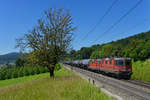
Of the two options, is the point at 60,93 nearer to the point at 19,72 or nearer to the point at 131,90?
the point at 131,90

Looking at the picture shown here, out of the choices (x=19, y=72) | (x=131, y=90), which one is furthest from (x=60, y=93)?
(x=19, y=72)

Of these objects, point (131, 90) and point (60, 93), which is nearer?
point (60, 93)

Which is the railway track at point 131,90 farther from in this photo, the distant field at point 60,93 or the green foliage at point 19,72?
the green foliage at point 19,72

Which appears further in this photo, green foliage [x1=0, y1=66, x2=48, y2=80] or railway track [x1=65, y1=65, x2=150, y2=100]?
green foliage [x1=0, y1=66, x2=48, y2=80]

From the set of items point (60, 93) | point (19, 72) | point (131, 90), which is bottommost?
point (19, 72)

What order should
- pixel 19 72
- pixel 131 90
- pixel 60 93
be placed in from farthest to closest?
pixel 19 72, pixel 131 90, pixel 60 93

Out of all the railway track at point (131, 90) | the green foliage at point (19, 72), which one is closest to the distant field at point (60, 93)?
the railway track at point (131, 90)

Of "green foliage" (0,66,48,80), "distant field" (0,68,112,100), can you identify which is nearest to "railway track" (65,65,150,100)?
"distant field" (0,68,112,100)

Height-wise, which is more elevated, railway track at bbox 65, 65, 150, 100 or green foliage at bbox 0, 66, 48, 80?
railway track at bbox 65, 65, 150, 100

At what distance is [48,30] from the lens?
18922mm

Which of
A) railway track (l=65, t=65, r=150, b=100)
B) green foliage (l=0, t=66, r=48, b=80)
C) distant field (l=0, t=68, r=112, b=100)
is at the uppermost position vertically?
distant field (l=0, t=68, r=112, b=100)

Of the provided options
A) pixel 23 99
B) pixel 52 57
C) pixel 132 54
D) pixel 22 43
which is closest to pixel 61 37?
pixel 52 57

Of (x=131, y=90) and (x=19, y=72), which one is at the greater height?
(x=131, y=90)

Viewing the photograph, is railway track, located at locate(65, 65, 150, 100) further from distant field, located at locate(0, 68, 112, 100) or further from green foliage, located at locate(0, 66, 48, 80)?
green foliage, located at locate(0, 66, 48, 80)
